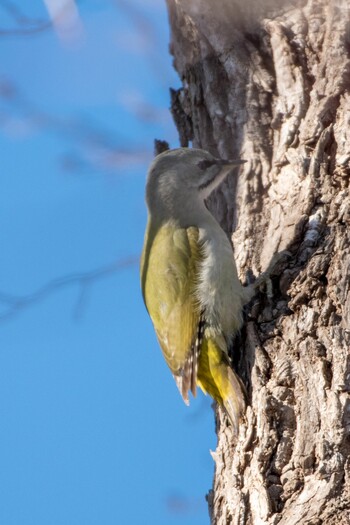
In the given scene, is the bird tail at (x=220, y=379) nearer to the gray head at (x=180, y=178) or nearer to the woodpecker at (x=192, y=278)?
the woodpecker at (x=192, y=278)

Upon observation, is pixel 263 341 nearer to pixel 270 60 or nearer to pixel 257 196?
pixel 257 196

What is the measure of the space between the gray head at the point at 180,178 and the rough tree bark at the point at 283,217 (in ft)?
0.48

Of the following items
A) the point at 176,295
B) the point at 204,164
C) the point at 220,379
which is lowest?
the point at 220,379

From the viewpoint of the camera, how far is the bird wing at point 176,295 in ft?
14.8

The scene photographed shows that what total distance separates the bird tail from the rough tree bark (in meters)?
0.07

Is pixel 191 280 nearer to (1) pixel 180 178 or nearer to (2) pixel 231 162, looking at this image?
(2) pixel 231 162

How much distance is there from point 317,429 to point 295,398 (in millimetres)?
192

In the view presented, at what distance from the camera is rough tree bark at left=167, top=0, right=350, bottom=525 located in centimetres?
363

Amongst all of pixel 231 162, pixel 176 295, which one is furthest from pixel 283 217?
pixel 176 295

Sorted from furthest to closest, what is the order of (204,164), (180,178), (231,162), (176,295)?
1. (180,178)
2. (204,164)
3. (231,162)
4. (176,295)

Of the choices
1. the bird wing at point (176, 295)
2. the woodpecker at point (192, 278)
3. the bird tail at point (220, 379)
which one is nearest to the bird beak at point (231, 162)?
the woodpecker at point (192, 278)

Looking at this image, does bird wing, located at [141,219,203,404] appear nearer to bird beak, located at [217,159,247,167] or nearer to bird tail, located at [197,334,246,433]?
bird tail, located at [197,334,246,433]

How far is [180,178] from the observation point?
5312 mm

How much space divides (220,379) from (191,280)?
2.33ft
